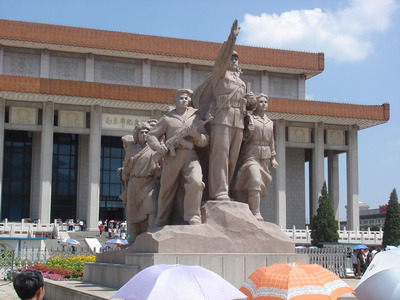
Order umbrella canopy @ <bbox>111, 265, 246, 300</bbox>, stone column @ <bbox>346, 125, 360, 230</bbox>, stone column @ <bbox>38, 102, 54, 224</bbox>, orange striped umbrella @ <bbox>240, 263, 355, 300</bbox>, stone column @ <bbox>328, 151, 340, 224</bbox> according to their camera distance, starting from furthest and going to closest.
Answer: stone column @ <bbox>328, 151, 340, 224</bbox> → stone column @ <bbox>346, 125, 360, 230</bbox> → stone column @ <bbox>38, 102, 54, 224</bbox> → orange striped umbrella @ <bbox>240, 263, 355, 300</bbox> → umbrella canopy @ <bbox>111, 265, 246, 300</bbox>

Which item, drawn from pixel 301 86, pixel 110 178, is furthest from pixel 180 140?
pixel 301 86

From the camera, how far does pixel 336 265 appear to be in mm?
18828

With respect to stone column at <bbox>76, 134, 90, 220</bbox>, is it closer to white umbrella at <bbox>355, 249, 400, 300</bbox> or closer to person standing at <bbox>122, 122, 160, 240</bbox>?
person standing at <bbox>122, 122, 160, 240</bbox>

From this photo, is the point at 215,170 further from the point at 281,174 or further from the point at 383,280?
the point at 281,174

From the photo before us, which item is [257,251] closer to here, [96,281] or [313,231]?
[96,281]

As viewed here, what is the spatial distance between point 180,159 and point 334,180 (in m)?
35.3

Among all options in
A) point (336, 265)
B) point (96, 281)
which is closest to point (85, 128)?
point (336, 265)

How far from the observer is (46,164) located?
3509cm

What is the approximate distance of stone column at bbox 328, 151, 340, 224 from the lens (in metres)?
41.4

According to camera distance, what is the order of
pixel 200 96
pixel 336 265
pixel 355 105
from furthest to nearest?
1. pixel 355 105
2. pixel 336 265
3. pixel 200 96

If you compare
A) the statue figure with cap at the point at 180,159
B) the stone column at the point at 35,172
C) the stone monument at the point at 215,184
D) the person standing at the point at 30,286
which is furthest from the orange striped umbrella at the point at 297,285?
the stone column at the point at 35,172

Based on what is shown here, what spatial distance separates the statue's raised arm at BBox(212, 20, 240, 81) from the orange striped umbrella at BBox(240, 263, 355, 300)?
4.01 m

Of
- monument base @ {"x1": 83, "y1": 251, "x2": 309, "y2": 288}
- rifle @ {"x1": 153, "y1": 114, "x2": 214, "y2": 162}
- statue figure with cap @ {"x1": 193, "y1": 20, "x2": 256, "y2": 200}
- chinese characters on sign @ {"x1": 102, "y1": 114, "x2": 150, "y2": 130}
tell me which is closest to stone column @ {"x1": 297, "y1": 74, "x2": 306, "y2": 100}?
chinese characters on sign @ {"x1": 102, "y1": 114, "x2": 150, "y2": 130}

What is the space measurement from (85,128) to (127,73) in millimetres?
5475
